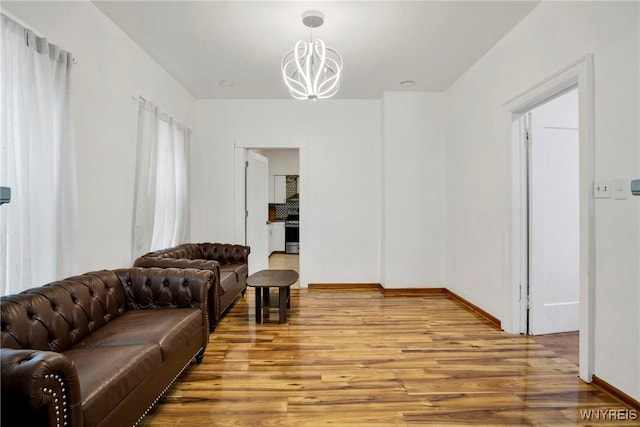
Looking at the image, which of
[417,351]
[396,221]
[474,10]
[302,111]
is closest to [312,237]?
[396,221]

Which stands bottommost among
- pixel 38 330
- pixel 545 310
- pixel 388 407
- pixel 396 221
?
pixel 388 407

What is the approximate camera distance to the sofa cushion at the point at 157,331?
1.87m

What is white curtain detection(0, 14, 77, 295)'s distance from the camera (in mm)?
1856

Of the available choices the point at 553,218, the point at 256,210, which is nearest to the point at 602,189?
the point at 553,218

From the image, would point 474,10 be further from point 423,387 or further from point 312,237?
point 312,237

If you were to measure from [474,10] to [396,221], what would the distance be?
2705 millimetres

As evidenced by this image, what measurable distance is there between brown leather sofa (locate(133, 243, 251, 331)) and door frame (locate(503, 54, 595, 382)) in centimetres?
291

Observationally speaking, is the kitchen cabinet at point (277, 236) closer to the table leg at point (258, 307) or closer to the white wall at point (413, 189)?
the white wall at point (413, 189)

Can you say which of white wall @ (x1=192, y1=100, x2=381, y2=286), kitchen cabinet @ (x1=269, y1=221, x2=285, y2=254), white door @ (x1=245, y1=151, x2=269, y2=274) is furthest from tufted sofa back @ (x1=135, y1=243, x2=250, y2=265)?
kitchen cabinet @ (x1=269, y1=221, x2=285, y2=254)

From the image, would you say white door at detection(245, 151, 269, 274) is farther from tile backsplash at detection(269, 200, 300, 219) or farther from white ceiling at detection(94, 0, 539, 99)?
tile backsplash at detection(269, 200, 300, 219)

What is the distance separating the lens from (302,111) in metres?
4.98

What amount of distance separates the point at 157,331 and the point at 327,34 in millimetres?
2943

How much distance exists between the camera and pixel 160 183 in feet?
12.4

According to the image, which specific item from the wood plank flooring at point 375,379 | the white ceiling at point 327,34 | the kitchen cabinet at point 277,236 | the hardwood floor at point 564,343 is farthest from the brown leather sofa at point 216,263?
the kitchen cabinet at point 277,236
